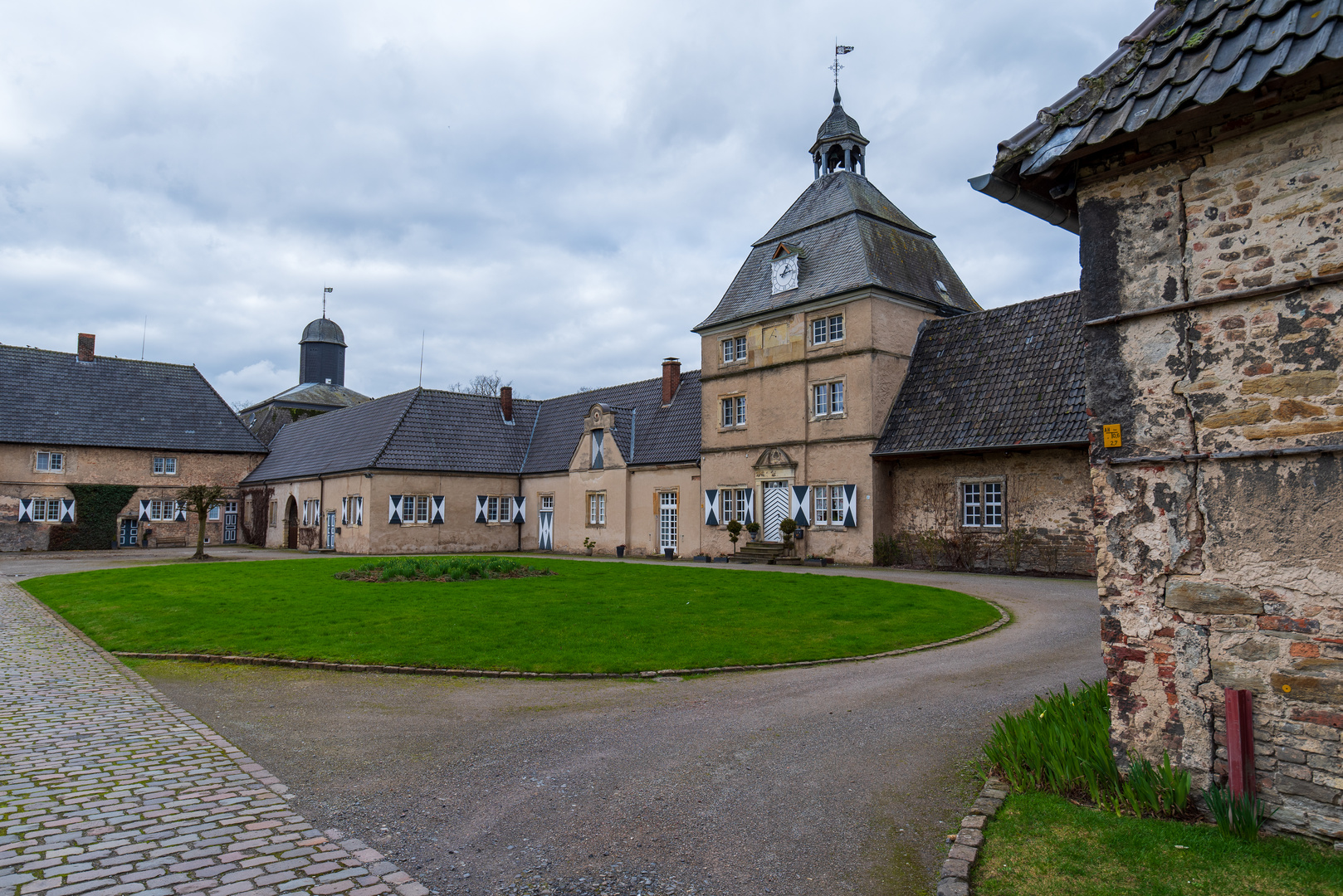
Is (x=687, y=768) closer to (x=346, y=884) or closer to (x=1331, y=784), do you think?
(x=346, y=884)

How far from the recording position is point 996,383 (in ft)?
79.5

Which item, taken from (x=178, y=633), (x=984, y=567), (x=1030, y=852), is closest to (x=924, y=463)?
(x=984, y=567)

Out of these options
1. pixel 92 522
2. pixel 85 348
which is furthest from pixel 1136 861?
pixel 85 348

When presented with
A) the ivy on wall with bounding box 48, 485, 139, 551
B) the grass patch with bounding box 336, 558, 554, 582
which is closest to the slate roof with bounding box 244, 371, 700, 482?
the ivy on wall with bounding box 48, 485, 139, 551

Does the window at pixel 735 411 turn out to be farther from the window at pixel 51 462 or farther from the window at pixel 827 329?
the window at pixel 51 462

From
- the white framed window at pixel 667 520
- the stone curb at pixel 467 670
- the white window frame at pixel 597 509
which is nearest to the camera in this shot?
the stone curb at pixel 467 670

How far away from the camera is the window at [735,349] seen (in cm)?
3087

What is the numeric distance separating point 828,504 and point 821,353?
4950mm

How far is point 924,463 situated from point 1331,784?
2099 centimetres

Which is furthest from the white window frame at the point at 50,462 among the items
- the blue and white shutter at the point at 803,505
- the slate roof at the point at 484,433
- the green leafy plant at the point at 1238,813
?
the green leafy plant at the point at 1238,813

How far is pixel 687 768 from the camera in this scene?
6523mm

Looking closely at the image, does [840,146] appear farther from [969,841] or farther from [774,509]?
[969,841]

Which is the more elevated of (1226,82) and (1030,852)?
(1226,82)

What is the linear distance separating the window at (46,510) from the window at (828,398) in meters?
37.0
